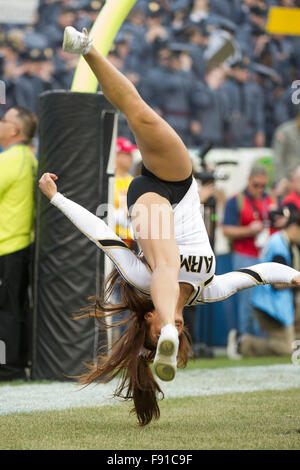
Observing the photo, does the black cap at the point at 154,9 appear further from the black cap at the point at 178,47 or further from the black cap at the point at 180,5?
the black cap at the point at 178,47

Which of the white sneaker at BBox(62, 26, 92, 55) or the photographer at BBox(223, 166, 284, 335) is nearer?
the white sneaker at BBox(62, 26, 92, 55)

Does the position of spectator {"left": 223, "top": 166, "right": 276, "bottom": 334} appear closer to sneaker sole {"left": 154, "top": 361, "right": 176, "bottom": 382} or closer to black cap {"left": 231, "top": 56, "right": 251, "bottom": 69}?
black cap {"left": 231, "top": 56, "right": 251, "bottom": 69}

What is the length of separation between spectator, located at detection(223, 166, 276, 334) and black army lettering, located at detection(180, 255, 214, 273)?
4828 millimetres

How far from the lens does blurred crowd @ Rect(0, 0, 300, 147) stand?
13.2 metres

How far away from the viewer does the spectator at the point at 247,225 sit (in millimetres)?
9945

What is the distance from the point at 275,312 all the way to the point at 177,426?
177 inches

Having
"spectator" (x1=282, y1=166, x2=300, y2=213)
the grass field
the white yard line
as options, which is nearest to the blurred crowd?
"spectator" (x1=282, y1=166, x2=300, y2=213)

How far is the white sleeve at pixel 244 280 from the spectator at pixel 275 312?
156 inches

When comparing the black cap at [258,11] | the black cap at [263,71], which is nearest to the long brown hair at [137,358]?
the black cap at [263,71]

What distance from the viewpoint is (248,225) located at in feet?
32.9

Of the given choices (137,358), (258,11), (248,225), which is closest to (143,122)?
(137,358)

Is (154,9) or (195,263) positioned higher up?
(154,9)

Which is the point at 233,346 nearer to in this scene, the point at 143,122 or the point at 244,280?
the point at 244,280
